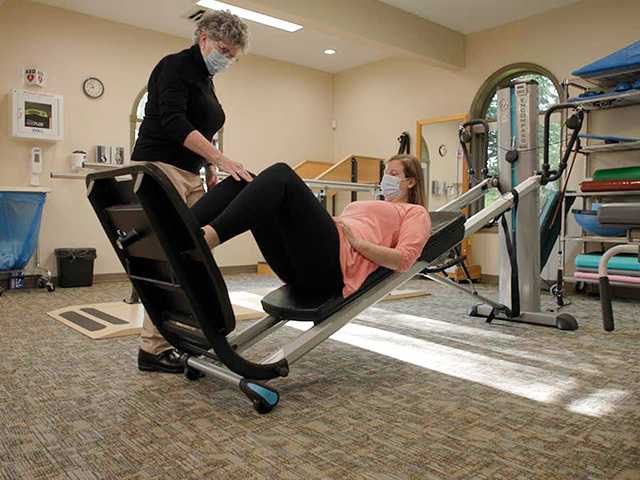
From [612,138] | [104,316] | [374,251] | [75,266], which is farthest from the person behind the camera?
[75,266]

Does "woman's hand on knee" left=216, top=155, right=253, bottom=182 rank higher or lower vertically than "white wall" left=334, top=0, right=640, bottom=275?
lower

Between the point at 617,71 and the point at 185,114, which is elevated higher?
the point at 617,71

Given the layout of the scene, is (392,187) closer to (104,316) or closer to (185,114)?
(185,114)

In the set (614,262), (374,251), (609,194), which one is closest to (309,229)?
(374,251)

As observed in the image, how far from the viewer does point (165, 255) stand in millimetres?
1583

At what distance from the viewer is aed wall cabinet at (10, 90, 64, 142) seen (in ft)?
16.2

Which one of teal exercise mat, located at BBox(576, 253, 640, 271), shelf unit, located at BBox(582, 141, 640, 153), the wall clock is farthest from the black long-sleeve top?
the wall clock

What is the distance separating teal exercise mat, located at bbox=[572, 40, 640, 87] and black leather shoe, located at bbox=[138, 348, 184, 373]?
4042 millimetres

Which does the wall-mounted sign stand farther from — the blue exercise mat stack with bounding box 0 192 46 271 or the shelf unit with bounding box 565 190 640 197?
the shelf unit with bounding box 565 190 640 197

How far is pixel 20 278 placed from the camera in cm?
475

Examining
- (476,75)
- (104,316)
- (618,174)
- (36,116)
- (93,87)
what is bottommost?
(104,316)

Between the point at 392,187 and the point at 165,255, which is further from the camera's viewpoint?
the point at 392,187

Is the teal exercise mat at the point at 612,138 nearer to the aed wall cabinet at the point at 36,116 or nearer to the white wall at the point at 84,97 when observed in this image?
the white wall at the point at 84,97

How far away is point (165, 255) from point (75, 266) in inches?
161
